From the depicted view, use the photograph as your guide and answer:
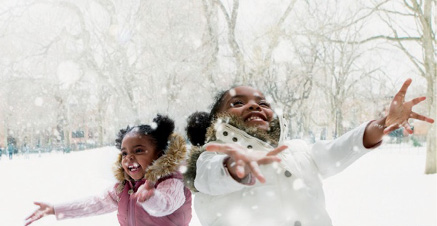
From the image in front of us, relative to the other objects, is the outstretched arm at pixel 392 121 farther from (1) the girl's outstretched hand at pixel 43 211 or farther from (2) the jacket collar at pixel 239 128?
(1) the girl's outstretched hand at pixel 43 211

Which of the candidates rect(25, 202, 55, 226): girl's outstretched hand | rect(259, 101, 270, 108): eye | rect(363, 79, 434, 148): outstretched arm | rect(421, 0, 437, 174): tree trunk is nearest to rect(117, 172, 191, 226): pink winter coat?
rect(25, 202, 55, 226): girl's outstretched hand

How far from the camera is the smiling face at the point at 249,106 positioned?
1772 millimetres

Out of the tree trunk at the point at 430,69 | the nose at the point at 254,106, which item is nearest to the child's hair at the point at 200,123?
the nose at the point at 254,106

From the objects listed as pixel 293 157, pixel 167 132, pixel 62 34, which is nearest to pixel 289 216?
pixel 293 157

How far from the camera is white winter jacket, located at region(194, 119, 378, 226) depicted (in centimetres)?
160

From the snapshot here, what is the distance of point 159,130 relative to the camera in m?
1.92

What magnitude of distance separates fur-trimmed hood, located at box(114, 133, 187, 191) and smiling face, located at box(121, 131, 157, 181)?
0.18ft

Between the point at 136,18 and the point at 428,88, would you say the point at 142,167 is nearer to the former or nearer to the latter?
the point at 428,88

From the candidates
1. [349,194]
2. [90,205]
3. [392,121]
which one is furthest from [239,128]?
[349,194]

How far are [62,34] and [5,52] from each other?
9.11 feet

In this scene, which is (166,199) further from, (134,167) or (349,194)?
(349,194)

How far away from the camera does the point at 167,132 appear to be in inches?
76.5

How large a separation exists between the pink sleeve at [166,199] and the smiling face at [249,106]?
0.45 metres

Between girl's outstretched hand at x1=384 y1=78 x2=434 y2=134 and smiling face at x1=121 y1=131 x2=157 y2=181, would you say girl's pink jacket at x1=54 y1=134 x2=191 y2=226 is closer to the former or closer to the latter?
smiling face at x1=121 y1=131 x2=157 y2=181
